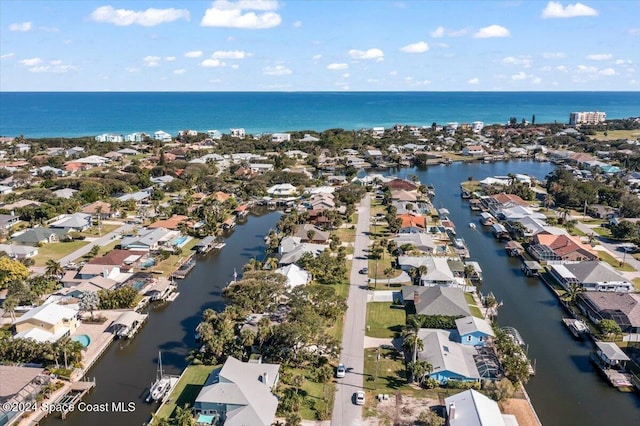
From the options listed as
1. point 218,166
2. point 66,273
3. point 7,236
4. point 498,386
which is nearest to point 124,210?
point 7,236

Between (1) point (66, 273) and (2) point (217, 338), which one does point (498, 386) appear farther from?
(1) point (66, 273)

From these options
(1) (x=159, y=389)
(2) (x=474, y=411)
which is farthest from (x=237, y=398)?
(2) (x=474, y=411)

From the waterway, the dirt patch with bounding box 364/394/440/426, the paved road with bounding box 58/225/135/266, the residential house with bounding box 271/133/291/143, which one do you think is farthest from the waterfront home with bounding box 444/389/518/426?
the residential house with bounding box 271/133/291/143

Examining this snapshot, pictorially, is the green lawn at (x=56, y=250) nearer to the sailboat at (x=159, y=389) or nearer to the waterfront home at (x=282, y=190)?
the sailboat at (x=159, y=389)

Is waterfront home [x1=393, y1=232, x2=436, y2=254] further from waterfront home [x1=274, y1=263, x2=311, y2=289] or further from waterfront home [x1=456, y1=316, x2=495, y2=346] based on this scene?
waterfront home [x1=456, y1=316, x2=495, y2=346]

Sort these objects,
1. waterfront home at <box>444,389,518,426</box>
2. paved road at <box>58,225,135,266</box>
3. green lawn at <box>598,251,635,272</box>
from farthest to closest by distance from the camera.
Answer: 1. paved road at <box>58,225,135,266</box>
2. green lawn at <box>598,251,635,272</box>
3. waterfront home at <box>444,389,518,426</box>
